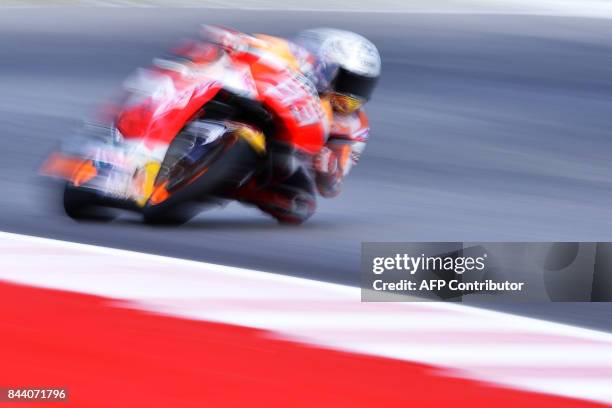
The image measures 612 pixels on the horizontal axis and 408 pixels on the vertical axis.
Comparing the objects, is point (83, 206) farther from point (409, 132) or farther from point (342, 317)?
point (409, 132)

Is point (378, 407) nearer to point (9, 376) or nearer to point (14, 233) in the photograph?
point (9, 376)

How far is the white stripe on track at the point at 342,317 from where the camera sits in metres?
2.51

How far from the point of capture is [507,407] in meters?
2.28

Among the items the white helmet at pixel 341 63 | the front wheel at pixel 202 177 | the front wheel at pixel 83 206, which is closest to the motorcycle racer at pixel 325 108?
the white helmet at pixel 341 63

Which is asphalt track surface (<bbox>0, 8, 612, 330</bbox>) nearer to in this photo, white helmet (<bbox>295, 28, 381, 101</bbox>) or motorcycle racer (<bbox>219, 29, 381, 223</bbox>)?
motorcycle racer (<bbox>219, 29, 381, 223</bbox>)

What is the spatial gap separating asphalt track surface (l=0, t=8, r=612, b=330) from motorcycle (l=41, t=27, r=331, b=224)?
15 cm

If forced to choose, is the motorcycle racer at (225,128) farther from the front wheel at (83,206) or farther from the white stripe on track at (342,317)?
the white stripe on track at (342,317)

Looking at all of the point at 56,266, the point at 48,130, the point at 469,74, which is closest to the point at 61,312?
the point at 56,266

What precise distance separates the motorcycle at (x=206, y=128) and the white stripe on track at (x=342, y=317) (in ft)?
0.95

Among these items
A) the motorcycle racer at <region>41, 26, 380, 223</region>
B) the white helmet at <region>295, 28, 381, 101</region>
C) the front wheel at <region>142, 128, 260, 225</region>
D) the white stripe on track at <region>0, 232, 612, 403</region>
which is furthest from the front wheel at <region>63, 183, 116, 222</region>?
the white helmet at <region>295, 28, 381, 101</region>

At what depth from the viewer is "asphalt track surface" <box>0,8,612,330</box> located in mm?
3480

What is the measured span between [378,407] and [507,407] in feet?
0.82

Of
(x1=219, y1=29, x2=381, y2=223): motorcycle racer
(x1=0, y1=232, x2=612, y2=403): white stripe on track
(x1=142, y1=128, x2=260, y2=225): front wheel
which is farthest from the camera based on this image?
(x1=219, y1=29, x2=381, y2=223): motorcycle racer

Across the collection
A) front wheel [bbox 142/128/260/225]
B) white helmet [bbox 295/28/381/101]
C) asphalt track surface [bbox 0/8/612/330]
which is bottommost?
asphalt track surface [bbox 0/8/612/330]
